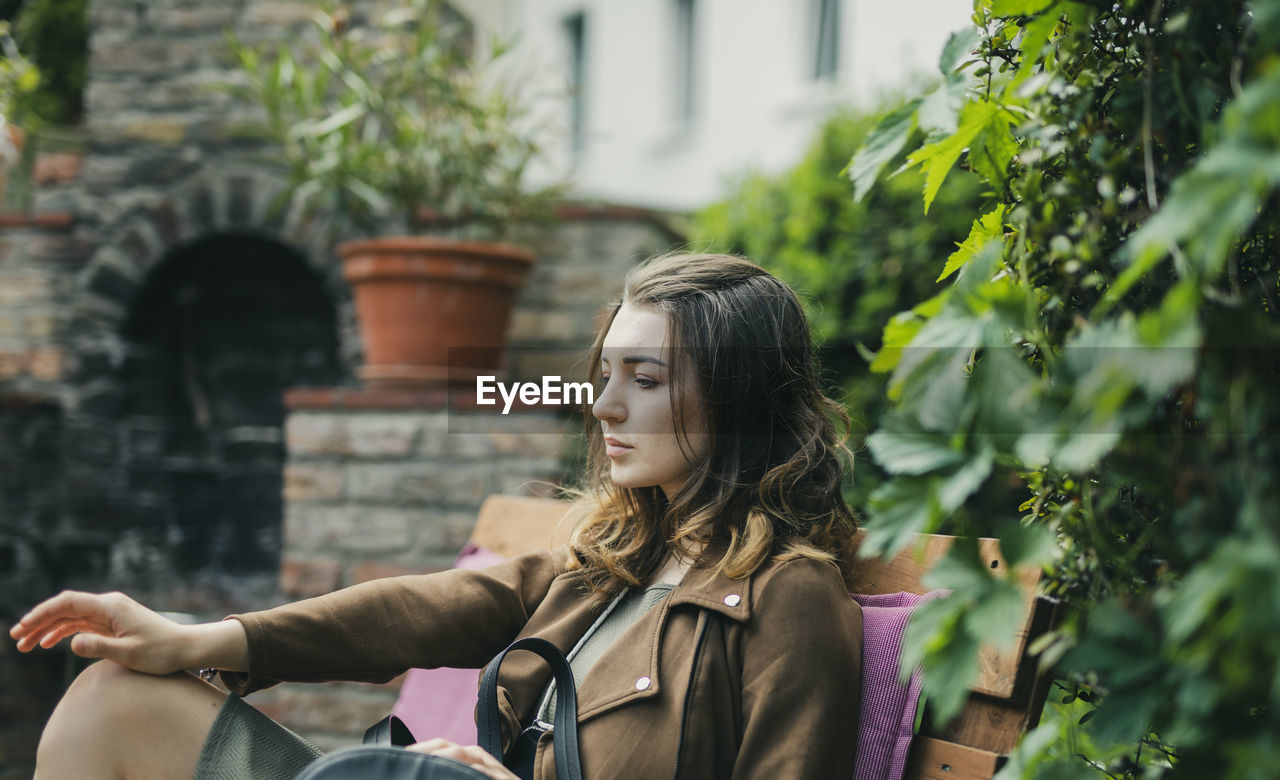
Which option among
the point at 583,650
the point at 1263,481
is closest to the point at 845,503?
the point at 583,650

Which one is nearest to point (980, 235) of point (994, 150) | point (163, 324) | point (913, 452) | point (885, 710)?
point (994, 150)

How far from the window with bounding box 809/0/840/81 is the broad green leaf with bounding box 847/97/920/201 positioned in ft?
20.0

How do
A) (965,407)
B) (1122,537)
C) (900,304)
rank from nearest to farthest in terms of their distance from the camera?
1. (965,407)
2. (1122,537)
3. (900,304)

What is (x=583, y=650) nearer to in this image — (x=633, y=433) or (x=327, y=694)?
(x=633, y=433)

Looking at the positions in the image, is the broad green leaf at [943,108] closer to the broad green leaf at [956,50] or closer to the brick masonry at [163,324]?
the broad green leaf at [956,50]

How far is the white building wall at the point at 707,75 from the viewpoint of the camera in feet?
20.0

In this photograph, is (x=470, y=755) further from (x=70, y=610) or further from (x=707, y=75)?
(x=707, y=75)

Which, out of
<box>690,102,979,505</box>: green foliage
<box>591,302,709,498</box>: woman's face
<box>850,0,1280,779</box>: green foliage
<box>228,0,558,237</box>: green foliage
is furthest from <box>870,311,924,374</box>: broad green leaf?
<box>228,0,558,237</box>: green foliage

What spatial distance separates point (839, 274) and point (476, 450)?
4.17 ft

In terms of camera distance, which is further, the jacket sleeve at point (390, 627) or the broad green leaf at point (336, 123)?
the broad green leaf at point (336, 123)

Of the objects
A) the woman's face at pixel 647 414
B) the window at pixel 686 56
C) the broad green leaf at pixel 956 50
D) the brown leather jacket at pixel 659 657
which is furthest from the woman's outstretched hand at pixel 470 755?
the window at pixel 686 56

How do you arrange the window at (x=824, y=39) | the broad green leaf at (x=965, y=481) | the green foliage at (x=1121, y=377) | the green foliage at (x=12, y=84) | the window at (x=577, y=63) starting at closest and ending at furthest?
the green foliage at (x=1121, y=377)
the broad green leaf at (x=965, y=481)
the green foliage at (x=12, y=84)
the window at (x=824, y=39)
the window at (x=577, y=63)

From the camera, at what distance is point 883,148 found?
1191mm

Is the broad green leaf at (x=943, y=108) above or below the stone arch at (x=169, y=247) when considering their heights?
above
